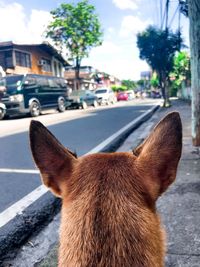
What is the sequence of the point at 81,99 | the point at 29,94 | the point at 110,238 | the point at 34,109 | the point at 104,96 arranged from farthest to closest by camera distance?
1. the point at 104,96
2. the point at 81,99
3. the point at 34,109
4. the point at 29,94
5. the point at 110,238

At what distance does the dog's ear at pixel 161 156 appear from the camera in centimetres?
126

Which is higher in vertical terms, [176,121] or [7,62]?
[7,62]

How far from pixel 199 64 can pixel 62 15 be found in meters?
37.5

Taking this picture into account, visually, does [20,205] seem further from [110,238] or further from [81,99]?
[81,99]

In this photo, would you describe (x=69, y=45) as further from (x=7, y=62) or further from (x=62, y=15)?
(x=7, y=62)

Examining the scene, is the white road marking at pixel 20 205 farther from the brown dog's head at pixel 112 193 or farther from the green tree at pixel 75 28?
the green tree at pixel 75 28

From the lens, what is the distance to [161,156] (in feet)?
4.15

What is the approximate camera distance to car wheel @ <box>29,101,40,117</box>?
18.6m

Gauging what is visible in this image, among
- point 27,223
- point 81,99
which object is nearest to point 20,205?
point 27,223

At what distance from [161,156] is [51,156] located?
41 cm

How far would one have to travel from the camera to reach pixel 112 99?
128ft

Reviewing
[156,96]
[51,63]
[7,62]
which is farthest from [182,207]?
[156,96]

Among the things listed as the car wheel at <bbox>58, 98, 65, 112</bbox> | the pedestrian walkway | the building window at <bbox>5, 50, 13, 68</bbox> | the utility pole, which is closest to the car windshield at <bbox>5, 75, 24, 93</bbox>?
the car wheel at <bbox>58, 98, 65, 112</bbox>

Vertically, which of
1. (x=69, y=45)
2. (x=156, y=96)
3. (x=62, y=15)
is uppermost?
(x=62, y=15)
